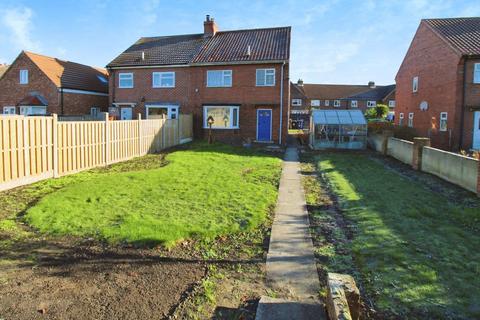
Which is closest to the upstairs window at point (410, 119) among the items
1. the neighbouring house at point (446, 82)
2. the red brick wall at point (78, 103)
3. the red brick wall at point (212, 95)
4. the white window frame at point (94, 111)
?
the neighbouring house at point (446, 82)

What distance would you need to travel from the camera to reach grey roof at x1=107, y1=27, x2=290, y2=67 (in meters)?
25.2

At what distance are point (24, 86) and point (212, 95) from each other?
53.7 feet

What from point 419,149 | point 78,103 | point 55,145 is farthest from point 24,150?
point 78,103

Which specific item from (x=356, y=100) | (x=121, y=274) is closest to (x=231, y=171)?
(x=121, y=274)

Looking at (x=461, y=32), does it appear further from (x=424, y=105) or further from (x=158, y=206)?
(x=158, y=206)

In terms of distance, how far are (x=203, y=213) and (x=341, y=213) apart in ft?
9.65

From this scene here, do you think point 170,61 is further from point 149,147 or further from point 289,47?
point 149,147

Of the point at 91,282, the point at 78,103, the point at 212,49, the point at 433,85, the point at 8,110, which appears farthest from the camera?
the point at 8,110

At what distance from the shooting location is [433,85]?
85.4 feet

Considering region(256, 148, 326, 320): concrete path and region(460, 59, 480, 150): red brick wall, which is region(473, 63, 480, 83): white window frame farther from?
region(256, 148, 326, 320): concrete path

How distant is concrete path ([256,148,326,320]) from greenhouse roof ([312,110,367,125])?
14799 mm

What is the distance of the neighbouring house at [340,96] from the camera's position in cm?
6681

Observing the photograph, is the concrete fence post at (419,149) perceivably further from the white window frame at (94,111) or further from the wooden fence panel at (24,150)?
the white window frame at (94,111)

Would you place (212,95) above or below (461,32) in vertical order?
below
